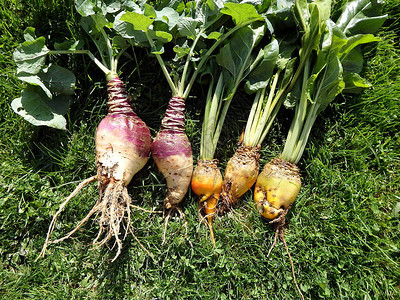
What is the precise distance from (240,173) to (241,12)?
1.35 metres

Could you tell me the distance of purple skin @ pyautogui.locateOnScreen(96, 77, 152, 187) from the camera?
8.32 ft

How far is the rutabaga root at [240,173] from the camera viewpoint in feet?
8.83

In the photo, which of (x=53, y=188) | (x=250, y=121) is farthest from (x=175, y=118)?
(x=53, y=188)

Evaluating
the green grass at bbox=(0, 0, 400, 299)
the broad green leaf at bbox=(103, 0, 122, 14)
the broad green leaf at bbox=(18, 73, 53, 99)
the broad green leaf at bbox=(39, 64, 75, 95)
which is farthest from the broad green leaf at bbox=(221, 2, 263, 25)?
the broad green leaf at bbox=(18, 73, 53, 99)

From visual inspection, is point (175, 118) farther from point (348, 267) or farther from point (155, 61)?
point (348, 267)

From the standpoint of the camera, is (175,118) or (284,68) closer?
(175,118)

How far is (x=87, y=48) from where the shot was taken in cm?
287

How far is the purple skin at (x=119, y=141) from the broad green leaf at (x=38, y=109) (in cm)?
42

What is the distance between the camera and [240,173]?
269 cm

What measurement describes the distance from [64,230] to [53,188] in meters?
0.41

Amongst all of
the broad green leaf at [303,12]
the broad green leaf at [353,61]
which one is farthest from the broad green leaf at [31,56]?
the broad green leaf at [353,61]

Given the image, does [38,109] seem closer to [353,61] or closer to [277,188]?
[277,188]

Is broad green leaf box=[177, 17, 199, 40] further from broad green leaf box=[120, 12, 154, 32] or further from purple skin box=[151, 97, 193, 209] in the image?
purple skin box=[151, 97, 193, 209]

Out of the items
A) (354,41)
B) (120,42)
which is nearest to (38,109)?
(120,42)
